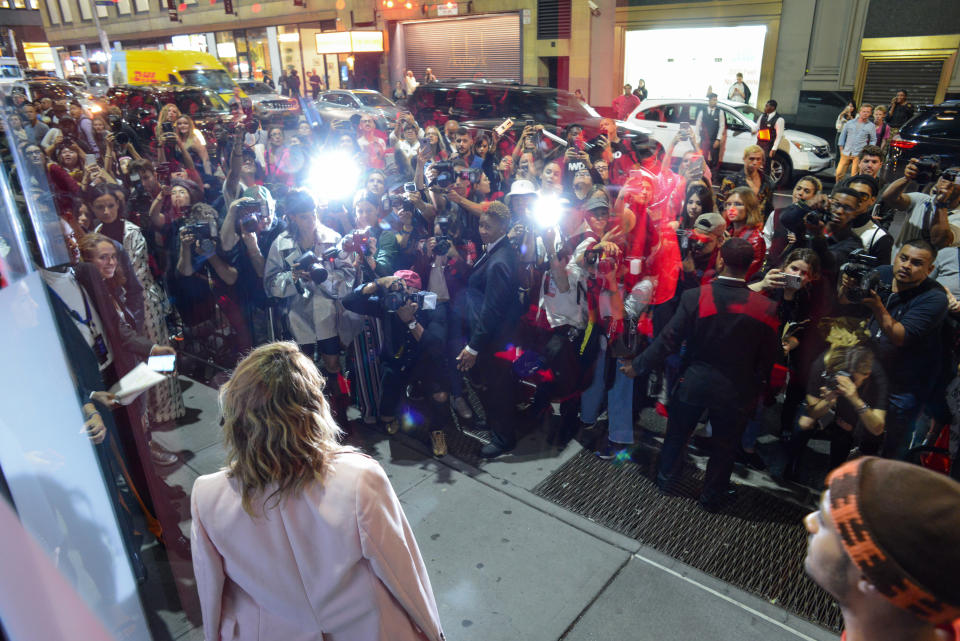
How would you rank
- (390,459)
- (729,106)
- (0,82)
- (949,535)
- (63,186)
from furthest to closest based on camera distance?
(729,106) < (63,186) < (390,459) < (0,82) < (949,535)

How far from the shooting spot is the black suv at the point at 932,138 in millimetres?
10008

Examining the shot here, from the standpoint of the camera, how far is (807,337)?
400 cm

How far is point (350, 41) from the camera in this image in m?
25.7

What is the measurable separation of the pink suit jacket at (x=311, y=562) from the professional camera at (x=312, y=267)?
8.81 ft

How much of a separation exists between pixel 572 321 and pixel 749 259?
1.36m

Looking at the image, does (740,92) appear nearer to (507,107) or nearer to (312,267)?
(507,107)

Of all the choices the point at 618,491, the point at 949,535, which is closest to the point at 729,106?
the point at 618,491

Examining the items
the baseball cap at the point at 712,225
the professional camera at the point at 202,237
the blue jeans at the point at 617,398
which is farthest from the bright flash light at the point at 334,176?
the baseball cap at the point at 712,225

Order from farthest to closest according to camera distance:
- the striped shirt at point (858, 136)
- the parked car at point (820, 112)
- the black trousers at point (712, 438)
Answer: the parked car at point (820, 112) → the striped shirt at point (858, 136) → the black trousers at point (712, 438)

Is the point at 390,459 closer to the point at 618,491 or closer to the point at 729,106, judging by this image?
the point at 618,491

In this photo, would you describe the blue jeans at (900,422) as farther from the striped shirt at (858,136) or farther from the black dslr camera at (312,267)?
the striped shirt at (858,136)

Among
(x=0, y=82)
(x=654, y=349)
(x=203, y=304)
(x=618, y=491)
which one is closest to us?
(x=0, y=82)

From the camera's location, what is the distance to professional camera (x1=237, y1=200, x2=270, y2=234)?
15.4ft

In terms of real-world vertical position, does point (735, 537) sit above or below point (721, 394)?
below
